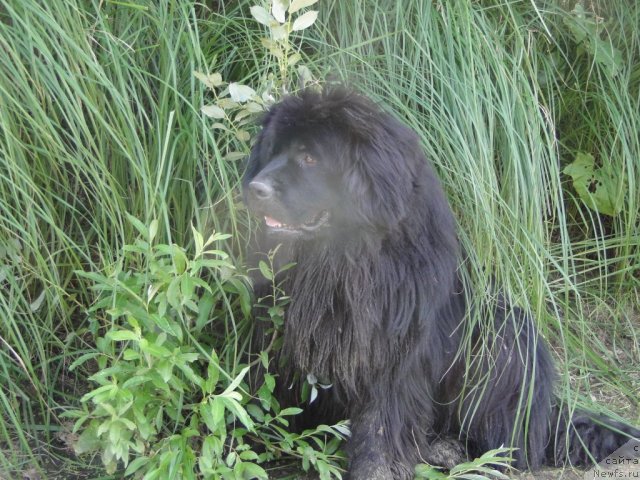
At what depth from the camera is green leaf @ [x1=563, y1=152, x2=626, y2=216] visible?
4.22 m

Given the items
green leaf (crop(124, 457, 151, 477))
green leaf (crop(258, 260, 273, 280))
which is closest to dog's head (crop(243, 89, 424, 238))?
green leaf (crop(258, 260, 273, 280))

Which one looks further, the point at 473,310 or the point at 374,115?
the point at 473,310

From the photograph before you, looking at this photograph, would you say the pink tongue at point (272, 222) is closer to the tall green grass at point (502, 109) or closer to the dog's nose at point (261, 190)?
the dog's nose at point (261, 190)

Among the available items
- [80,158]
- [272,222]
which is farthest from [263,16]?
[80,158]

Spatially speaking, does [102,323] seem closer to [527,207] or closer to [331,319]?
[331,319]

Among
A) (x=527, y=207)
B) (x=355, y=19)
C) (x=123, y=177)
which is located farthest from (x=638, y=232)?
(x=123, y=177)

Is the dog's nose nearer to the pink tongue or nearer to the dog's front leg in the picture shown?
the pink tongue

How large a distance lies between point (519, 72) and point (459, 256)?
852 millimetres

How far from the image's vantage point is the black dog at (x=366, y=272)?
2.91 metres

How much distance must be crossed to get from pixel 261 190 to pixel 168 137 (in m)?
0.37

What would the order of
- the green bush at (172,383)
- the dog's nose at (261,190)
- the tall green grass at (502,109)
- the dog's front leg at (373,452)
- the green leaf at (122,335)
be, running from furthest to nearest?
the tall green grass at (502,109), the dog's front leg at (373,452), the dog's nose at (261,190), the green bush at (172,383), the green leaf at (122,335)

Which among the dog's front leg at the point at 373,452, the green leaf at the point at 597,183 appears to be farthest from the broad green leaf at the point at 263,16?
the green leaf at the point at 597,183

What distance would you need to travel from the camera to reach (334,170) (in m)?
2.96

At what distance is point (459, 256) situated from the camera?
321 cm
